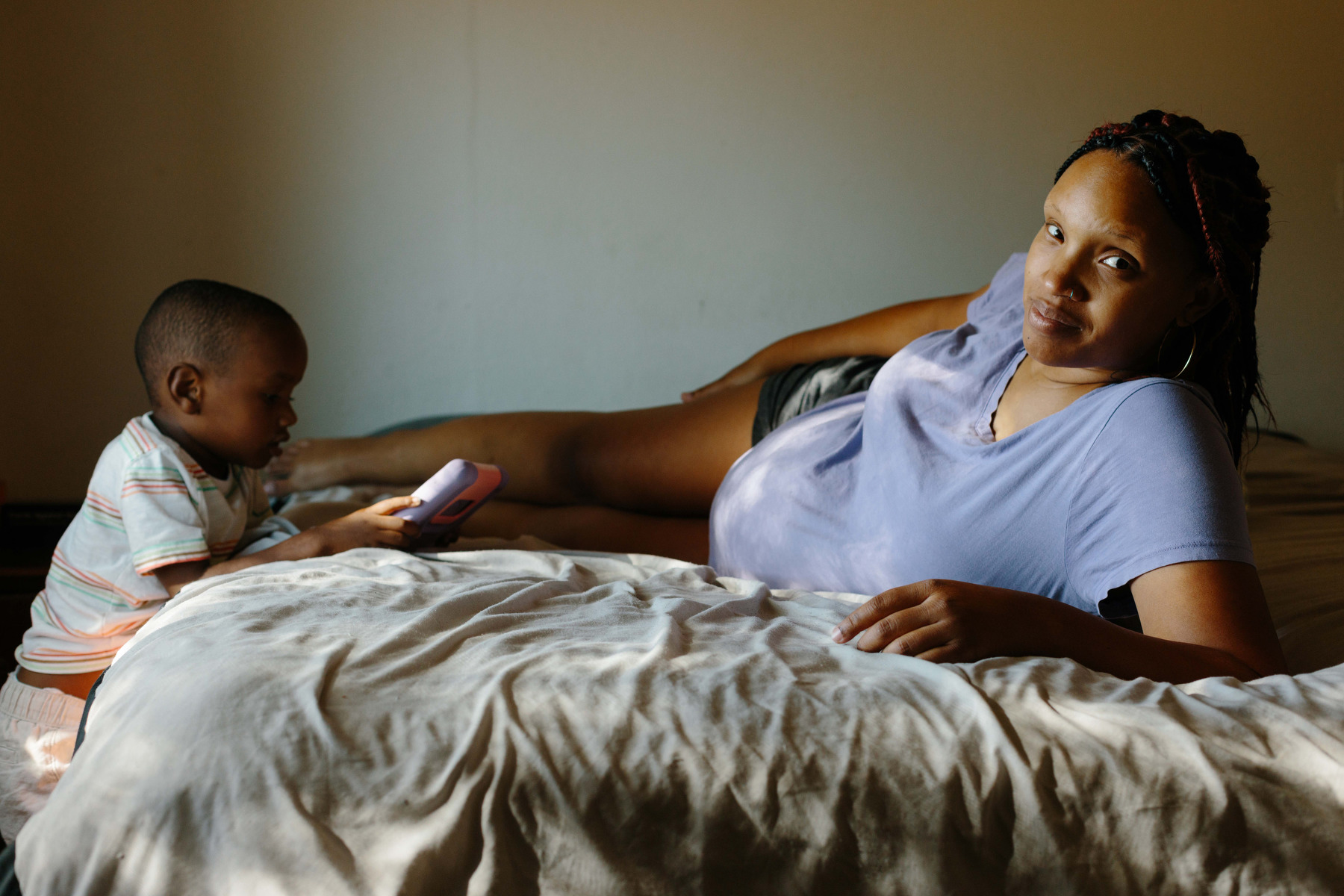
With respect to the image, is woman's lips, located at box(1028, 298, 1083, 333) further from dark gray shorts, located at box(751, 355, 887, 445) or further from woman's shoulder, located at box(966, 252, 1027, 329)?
dark gray shorts, located at box(751, 355, 887, 445)

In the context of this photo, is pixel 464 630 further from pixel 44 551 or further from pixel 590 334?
pixel 590 334

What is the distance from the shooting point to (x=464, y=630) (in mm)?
732

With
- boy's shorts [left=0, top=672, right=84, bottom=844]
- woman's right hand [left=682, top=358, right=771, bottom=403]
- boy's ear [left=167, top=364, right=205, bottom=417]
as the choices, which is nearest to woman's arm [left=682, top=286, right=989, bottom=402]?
woman's right hand [left=682, top=358, right=771, bottom=403]

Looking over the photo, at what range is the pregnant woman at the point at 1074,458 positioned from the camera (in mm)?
743

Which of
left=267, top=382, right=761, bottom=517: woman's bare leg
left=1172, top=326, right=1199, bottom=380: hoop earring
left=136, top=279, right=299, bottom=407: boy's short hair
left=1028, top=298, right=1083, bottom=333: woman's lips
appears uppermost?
left=1028, top=298, right=1083, bottom=333: woman's lips

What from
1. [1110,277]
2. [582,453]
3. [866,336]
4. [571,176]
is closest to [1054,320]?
[1110,277]

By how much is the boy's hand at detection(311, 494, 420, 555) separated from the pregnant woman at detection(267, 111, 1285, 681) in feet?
1.35

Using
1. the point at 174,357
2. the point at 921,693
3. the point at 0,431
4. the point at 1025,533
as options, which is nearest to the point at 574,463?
the point at 174,357

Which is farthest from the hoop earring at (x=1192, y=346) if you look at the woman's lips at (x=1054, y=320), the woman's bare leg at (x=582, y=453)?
the woman's bare leg at (x=582, y=453)

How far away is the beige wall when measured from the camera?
215cm

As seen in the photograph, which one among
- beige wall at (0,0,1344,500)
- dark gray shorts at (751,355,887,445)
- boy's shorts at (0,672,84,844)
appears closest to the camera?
boy's shorts at (0,672,84,844)

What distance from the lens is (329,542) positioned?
1.13 metres

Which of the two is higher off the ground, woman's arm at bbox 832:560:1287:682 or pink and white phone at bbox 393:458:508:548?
woman's arm at bbox 832:560:1287:682

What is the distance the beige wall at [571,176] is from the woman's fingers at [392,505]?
1.17 m
